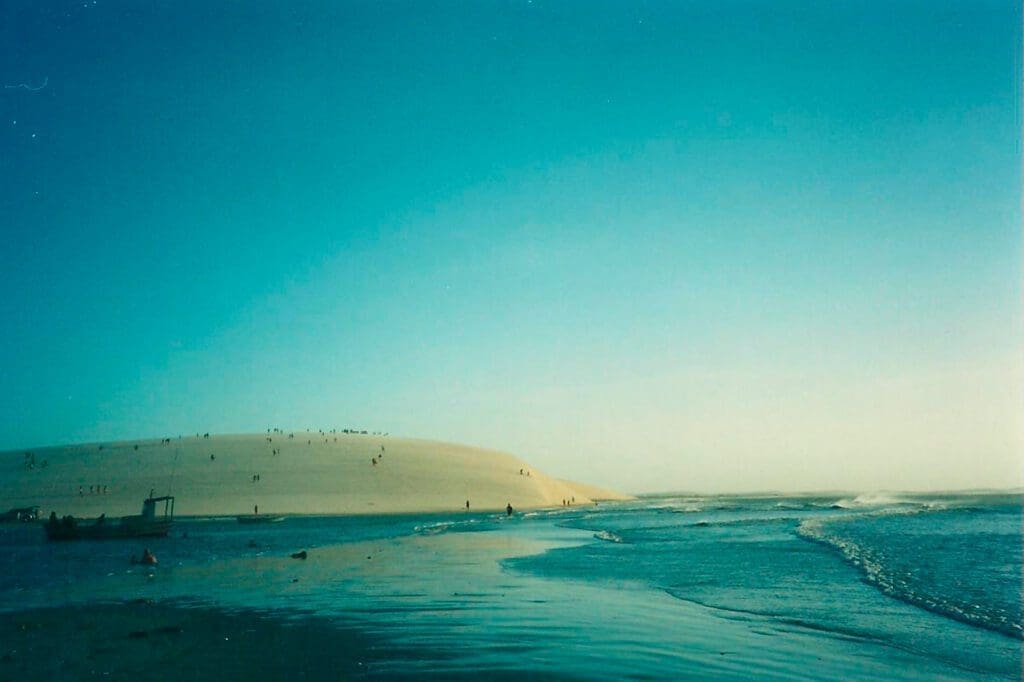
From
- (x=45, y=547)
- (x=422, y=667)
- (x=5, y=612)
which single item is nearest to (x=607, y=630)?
(x=422, y=667)

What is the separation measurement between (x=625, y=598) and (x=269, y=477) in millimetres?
84809

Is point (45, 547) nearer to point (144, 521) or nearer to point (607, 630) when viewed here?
point (144, 521)

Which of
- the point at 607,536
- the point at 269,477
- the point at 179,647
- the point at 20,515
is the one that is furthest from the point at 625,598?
the point at 269,477

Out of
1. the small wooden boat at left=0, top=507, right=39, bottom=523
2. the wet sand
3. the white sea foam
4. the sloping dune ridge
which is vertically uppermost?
the sloping dune ridge

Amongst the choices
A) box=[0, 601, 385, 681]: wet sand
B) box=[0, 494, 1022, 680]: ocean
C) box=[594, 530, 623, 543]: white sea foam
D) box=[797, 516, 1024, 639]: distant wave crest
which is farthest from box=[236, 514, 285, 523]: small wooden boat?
box=[0, 601, 385, 681]: wet sand

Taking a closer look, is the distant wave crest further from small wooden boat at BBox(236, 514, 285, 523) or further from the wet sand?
small wooden boat at BBox(236, 514, 285, 523)

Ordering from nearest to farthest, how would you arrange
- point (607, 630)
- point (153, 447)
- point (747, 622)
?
point (607, 630)
point (747, 622)
point (153, 447)

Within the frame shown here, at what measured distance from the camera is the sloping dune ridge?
278 ft

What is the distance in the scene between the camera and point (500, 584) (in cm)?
2044

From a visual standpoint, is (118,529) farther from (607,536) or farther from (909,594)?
(909,594)

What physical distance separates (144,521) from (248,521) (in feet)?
60.0

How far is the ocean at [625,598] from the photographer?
439 inches

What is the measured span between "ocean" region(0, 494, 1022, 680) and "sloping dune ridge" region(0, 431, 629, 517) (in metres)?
50.1

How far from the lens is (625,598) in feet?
58.0
